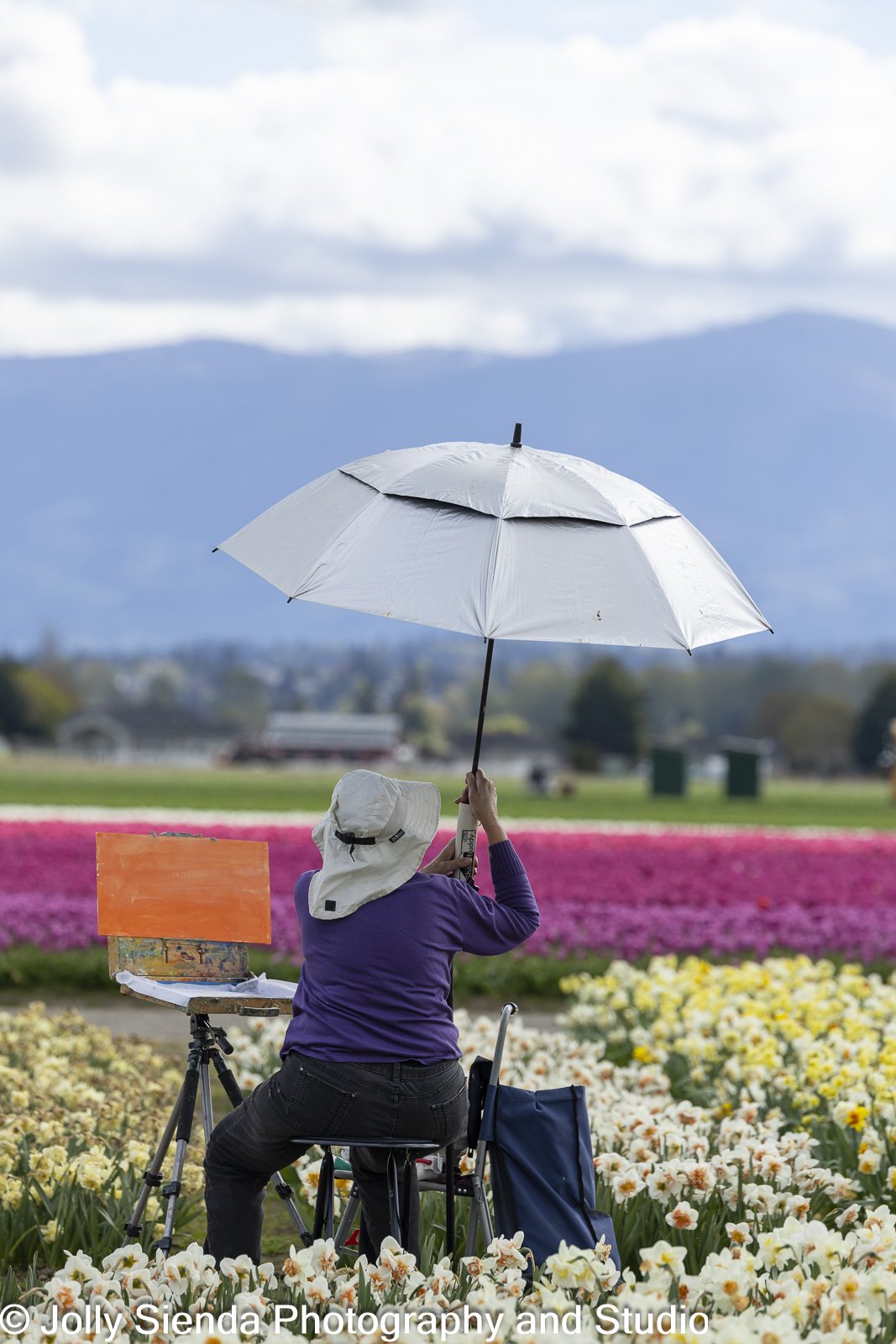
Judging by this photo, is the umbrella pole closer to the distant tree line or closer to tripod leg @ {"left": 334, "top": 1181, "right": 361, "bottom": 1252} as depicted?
tripod leg @ {"left": 334, "top": 1181, "right": 361, "bottom": 1252}

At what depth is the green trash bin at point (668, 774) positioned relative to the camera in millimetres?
40812

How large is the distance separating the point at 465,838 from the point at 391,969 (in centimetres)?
56

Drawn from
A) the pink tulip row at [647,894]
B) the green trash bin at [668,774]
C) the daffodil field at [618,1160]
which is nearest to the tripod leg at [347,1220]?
the daffodil field at [618,1160]

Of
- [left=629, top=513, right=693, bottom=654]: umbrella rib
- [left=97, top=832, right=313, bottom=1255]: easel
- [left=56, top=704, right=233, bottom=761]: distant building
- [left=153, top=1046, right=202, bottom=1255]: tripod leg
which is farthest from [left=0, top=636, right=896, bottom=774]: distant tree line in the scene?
[left=153, top=1046, right=202, bottom=1255]: tripod leg

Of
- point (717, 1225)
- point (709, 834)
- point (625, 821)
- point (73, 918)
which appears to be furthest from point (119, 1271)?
point (625, 821)

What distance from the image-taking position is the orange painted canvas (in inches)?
204

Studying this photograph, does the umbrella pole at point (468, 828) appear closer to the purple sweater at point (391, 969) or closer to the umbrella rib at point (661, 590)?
the purple sweater at point (391, 969)

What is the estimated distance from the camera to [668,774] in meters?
41.1

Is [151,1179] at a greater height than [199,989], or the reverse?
[199,989]

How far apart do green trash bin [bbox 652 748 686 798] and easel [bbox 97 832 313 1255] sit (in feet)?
117

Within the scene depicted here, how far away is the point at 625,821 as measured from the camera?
93.8 ft

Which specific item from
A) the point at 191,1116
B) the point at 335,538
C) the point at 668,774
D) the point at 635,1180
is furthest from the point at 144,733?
the point at 335,538

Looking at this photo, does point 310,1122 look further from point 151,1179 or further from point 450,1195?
point 151,1179

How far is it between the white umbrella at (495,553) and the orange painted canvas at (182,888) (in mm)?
895
